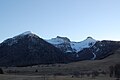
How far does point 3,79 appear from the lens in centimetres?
7812

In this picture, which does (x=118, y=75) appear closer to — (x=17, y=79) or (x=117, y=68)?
(x=117, y=68)

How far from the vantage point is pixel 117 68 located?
118m

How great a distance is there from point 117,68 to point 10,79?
5104cm

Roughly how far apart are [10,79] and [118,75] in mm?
42313

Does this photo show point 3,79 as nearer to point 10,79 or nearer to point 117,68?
point 10,79

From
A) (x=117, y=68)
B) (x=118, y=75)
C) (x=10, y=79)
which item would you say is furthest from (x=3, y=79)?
(x=117, y=68)

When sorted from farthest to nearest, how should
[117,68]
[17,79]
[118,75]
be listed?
[117,68] → [118,75] → [17,79]

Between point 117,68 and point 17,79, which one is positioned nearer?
point 17,79

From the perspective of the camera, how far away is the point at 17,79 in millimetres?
77438

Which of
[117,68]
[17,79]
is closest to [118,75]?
[117,68]

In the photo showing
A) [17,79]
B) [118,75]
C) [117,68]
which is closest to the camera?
[17,79]

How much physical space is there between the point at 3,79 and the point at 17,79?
3.52m

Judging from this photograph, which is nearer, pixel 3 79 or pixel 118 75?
pixel 3 79

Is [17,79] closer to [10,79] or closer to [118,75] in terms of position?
[10,79]
